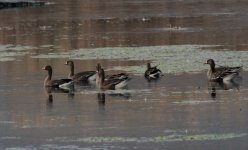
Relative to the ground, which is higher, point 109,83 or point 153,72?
point 153,72

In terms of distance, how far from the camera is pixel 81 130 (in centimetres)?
1454

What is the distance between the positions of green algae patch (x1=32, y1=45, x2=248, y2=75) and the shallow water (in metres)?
0.03

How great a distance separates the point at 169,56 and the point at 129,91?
6652 mm

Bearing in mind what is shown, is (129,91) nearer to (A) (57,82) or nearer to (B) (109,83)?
(B) (109,83)

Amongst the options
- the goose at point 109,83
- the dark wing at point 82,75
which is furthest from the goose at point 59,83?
the goose at point 109,83

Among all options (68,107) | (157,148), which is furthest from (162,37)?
(157,148)

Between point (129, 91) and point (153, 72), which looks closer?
point (129, 91)

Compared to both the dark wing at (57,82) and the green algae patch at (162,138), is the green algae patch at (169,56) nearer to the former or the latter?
the dark wing at (57,82)

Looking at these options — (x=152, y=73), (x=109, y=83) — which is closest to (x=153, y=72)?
(x=152, y=73)

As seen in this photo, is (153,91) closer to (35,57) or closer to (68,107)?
(68,107)

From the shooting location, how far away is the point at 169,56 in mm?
25688

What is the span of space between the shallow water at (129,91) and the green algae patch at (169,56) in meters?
0.03

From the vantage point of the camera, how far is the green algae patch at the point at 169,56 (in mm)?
23016

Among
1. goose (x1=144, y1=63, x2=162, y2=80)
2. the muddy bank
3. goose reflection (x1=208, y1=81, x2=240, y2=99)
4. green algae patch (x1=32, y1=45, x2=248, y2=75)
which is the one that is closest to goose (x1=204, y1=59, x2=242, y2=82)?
goose reflection (x1=208, y1=81, x2=240, y2=99)
